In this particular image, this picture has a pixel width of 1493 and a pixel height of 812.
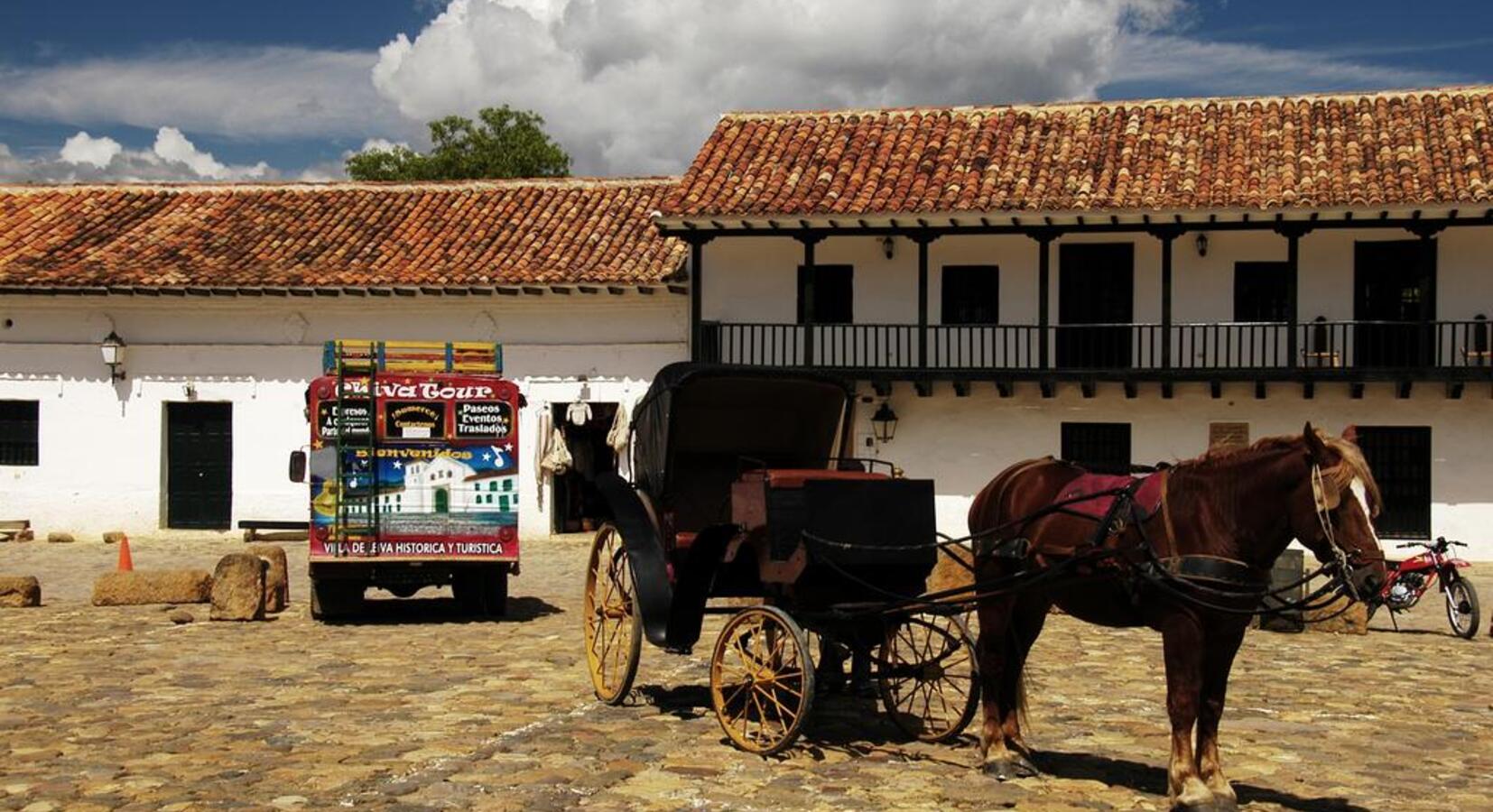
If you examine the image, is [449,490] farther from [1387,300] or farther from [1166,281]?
[1387,300]

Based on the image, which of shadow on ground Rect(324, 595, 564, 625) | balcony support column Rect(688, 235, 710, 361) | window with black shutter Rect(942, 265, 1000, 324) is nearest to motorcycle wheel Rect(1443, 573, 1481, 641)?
shadow on ground Rect(324, 595, 564, 625)

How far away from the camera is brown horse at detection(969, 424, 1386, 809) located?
6312 mm

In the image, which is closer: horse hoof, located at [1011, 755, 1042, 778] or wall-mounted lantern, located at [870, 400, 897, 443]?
horse hoof, located at [1011, 755, 1042, 778]

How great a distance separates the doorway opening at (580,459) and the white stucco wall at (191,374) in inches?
15.4

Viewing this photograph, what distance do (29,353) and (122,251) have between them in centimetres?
225

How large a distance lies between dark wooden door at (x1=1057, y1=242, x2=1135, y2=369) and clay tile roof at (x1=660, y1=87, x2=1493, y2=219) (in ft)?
4.09

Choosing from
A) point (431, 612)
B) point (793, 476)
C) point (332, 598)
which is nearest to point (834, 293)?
point (431, 612)

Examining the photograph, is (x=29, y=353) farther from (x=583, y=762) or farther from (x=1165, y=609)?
(x=1165, y=609)

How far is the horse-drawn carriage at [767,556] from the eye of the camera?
823 cm

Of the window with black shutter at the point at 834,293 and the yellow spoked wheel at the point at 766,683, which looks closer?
the yellow spoked wheel at the point at 766,683

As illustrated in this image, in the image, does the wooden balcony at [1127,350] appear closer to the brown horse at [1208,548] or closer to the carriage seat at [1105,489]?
the carriage seat at [1105,489]

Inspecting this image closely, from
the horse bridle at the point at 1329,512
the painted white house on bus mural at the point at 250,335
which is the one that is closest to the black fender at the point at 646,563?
the horse bridle at the point at 1329,512

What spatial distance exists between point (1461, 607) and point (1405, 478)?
368 inches

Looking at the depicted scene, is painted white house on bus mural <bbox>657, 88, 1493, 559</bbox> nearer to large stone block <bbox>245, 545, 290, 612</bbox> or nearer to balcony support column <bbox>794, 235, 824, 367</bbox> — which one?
balcony support column <bbox>794, 235, 824, 367</bbox>
